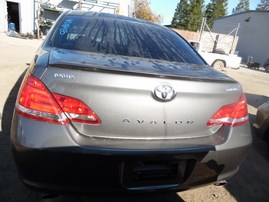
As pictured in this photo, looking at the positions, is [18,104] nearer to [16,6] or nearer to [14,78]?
[14,78]

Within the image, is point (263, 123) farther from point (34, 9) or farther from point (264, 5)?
point (264, 5)

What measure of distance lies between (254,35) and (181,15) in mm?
24731

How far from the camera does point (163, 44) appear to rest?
2.69 m

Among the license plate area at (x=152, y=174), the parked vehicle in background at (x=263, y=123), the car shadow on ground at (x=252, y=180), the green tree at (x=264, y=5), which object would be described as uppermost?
the green tree at (x=264, y=5)

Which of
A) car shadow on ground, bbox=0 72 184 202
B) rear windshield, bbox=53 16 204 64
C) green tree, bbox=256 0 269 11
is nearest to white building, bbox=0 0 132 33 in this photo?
rear windshield, bbox=53 16 204 64

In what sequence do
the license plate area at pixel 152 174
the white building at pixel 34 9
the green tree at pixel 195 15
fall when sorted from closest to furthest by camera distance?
the license plate area at pixel 152 174 → the white building at pixel 34 9 → the green tree at pixel 195 15

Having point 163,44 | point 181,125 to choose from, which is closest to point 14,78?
point 163,44

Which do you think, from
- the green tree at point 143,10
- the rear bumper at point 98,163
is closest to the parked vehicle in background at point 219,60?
the rear bumper at point 98,163

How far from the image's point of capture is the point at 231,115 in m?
1.94

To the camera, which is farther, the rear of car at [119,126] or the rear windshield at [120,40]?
the rear windshield at [120,40]

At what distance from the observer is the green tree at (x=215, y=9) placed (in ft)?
A: 182

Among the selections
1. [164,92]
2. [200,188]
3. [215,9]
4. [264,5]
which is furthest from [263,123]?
[264,5]

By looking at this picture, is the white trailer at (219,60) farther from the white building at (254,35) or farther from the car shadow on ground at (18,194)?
the white building at (254,35)

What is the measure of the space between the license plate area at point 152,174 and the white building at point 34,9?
20.1 m
